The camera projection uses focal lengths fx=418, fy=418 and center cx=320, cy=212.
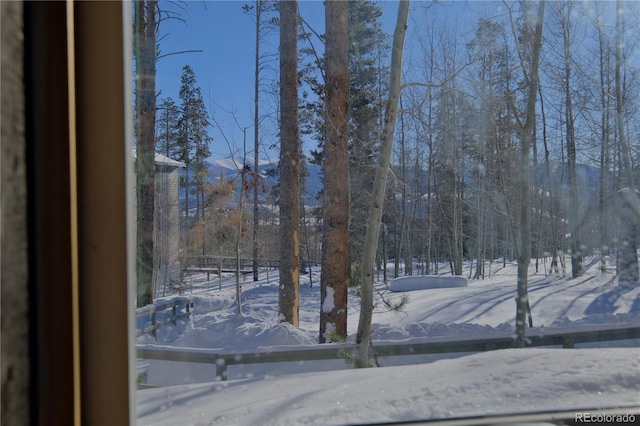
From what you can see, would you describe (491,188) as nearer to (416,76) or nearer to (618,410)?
(416,76)

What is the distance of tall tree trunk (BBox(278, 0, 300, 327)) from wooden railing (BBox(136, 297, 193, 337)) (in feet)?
0.95

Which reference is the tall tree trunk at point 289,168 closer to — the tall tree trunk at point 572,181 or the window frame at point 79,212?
the window frame at point 79,212

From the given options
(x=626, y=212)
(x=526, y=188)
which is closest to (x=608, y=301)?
(x=626, y=212)

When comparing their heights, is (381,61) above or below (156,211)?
above

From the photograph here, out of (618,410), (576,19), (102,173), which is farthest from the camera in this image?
(576,19)

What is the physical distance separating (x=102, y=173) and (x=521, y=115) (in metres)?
1.19

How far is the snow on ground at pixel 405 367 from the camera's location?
970 mm

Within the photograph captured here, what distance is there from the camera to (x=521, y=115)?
1.31m

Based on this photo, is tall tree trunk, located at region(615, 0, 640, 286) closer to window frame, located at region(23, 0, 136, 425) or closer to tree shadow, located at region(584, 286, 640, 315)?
tree shadow, located at region(584, 286, 640, 315)

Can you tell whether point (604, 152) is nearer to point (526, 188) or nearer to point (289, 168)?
point (526, 188)

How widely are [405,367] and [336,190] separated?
0.56 metres

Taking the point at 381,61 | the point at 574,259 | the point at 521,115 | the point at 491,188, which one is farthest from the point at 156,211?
the point at 574,259

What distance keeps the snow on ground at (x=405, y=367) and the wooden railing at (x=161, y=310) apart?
2 cm

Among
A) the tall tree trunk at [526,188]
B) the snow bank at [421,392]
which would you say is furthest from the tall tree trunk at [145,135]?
the tall tree trunk at [526,188]
